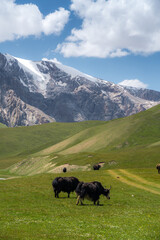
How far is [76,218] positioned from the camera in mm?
23531

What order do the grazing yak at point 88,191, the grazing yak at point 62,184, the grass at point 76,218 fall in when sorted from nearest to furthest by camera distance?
the grass at point 76,218, the grazing yak at point 88,191, the grazing yak at point 62,184

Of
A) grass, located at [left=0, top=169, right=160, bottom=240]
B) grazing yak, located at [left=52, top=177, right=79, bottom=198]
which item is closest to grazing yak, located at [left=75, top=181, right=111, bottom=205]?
grass, located at [left=0, top=169, right=160, bottom=240]

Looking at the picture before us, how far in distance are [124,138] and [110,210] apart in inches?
6468

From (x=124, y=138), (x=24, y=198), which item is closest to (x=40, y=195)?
(x=24, y=198)

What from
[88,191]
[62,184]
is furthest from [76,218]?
[62,184]

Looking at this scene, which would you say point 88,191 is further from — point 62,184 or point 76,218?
point 76,218

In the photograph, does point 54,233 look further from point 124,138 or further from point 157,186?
point 124,138

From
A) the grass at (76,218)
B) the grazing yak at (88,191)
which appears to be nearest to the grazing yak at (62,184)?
the grass at (76,218)

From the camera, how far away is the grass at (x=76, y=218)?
18.1 m

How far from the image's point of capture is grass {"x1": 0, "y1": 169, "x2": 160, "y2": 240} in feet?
→ 59.4

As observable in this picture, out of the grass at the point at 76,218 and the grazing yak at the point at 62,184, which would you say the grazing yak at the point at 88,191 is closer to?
the grass at the point at 76,218

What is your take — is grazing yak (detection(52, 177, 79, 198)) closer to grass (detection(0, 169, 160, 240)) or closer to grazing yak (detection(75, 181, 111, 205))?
grass (detection(0, 169, 160, 240))

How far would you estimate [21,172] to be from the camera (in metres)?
132

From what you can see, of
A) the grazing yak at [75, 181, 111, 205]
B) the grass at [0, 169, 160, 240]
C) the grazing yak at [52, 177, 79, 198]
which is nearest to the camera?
the grass at [0, 169, 160, 240]
